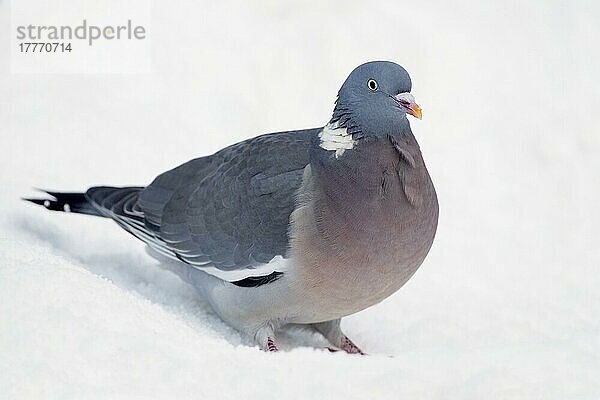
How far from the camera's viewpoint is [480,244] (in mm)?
3424

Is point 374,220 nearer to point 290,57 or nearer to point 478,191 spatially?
point 478,191

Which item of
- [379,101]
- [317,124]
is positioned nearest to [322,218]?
[379,101]

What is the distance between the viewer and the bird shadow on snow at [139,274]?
2.86 metres

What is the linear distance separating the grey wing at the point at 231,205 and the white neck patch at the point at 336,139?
0.11 m

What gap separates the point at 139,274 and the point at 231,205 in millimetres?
530

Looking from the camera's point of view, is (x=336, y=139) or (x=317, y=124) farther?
(x=317, y=124)

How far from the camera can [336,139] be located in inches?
100

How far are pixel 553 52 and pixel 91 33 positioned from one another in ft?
6.34

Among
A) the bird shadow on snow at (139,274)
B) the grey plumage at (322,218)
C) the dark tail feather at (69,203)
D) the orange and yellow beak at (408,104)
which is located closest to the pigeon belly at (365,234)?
the grey plumage at (322,218)

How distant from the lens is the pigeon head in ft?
8.14

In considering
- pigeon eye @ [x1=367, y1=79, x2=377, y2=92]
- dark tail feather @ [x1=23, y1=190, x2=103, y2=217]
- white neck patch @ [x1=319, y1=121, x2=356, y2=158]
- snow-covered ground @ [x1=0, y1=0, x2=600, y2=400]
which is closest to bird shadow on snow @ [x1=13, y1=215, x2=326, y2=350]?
snow-covered ground @ [x1=0, y1=0, x2=600, y2=400]

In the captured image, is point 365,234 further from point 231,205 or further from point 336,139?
point 231,205

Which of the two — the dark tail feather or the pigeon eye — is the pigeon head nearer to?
the pigeon eye

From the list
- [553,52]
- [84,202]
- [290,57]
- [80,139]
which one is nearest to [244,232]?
[84,202]
